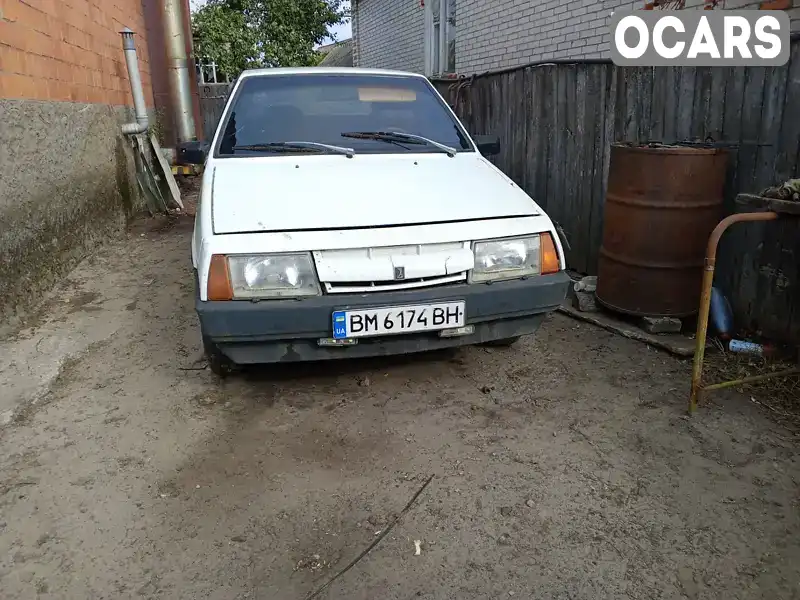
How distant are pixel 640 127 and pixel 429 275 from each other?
8.43ft

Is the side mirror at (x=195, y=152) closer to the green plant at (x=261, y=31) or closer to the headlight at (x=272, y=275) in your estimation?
the headlight at (x=272, y=275)

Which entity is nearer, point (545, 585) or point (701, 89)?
point (545, 585)

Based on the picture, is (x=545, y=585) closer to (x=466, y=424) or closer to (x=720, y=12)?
(x=466, y=424)

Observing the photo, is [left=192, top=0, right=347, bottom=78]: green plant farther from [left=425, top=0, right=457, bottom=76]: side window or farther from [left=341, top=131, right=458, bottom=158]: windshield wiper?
[left=341, top=131, right=458, bottom=158]: windshield wiper

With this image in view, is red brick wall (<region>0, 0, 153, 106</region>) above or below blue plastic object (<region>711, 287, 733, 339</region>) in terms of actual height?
above

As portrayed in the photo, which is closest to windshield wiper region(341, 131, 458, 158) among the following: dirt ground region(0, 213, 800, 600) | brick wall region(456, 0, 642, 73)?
dirt ground region(0, 213, 800, 600)

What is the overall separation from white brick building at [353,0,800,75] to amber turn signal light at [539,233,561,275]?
7.66ft

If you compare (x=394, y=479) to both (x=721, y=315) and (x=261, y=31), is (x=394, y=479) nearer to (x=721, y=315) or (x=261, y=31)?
(x=721, y=315)

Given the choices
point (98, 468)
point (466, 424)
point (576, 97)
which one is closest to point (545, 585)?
point (466, 424)

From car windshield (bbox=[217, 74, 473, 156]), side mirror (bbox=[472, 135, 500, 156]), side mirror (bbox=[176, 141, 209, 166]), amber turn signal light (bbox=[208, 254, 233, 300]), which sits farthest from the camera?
side mirror (bbox=[472, 135, 500, 156])

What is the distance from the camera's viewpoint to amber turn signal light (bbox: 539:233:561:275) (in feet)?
10.1

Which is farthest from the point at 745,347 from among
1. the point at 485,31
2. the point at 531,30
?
the point at 485,31

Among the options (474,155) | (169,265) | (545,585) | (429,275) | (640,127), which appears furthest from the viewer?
(169,265)

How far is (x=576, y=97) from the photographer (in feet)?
16.7
